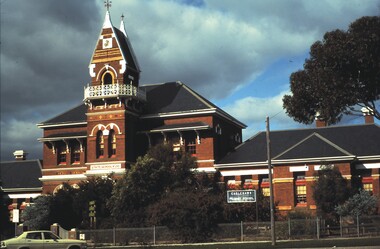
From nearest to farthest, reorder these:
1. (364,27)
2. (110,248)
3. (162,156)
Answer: (364,27)
(110,248)
(162,156)

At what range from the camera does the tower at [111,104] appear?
53.0 m

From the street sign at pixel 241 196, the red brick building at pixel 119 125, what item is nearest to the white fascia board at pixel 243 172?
the red brick building at pixel 119 125

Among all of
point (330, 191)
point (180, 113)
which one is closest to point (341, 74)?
point (330, 191)

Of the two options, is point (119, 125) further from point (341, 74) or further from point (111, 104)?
point (341, 74)

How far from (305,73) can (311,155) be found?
23658mm

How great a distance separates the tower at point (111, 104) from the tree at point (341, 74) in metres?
27.9

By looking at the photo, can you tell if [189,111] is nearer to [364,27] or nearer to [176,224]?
[176,224]

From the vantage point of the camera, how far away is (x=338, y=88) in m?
25.5

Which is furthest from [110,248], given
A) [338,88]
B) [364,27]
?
[364,27]

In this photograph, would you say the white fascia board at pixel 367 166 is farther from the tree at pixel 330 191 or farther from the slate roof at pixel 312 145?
the tree at pixel 330 191

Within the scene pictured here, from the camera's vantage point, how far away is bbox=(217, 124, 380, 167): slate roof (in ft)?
163

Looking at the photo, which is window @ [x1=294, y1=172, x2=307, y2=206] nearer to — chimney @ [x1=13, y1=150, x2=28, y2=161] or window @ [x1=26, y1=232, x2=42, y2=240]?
window @ [x1=26, y1=232, x2=42, y2=240]

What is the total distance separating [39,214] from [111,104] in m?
12.3

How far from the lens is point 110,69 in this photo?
2153 inches
